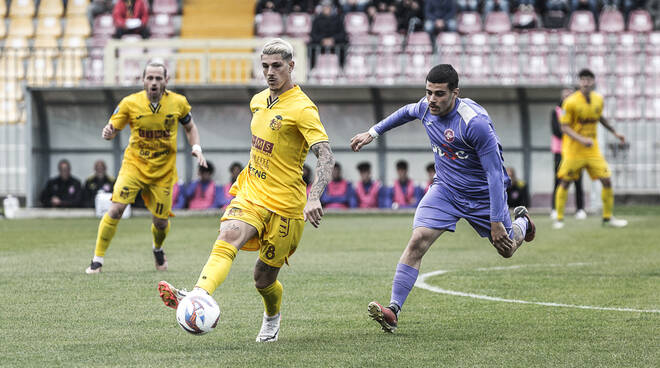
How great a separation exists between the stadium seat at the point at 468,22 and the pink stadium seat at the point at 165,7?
26.1 ft

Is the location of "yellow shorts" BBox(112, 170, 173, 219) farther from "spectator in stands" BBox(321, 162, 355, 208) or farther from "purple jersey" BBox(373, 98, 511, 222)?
"spectator in stands" BBox(321, 162, 355, 208)

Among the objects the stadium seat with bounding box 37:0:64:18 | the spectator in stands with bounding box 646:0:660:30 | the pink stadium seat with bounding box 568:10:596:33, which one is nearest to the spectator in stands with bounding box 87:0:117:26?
the stadium seat with bounding box 37:0:64:18

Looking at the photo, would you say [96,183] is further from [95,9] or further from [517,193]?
[517,193]

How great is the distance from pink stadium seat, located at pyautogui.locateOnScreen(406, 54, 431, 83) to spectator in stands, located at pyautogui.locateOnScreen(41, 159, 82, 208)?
25.4 feet

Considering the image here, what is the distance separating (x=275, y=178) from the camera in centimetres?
667

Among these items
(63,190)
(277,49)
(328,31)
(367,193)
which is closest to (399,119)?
(277,49)

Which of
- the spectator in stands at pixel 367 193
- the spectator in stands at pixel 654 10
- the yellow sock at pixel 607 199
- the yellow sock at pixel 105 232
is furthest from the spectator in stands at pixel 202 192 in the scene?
the spectator in stands at pixel 654 10

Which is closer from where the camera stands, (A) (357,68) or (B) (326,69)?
Result: (B) (326,69)

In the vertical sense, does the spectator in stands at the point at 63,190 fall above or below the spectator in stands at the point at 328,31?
below

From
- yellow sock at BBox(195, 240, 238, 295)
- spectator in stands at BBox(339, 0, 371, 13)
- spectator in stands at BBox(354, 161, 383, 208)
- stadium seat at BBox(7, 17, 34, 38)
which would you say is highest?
spectator in stands at BBox(339, 0, 371, 13)

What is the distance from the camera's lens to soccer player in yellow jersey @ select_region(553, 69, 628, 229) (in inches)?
641

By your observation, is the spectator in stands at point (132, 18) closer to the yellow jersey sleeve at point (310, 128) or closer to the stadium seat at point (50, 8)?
the stadium seat at point (50, 8)

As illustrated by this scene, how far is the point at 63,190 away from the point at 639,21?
1499cm

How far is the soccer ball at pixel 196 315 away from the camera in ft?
18.9
